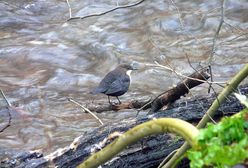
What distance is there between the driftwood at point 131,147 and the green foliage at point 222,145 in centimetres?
184

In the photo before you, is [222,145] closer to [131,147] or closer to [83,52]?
[131,147]

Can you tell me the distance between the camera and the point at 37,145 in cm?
564

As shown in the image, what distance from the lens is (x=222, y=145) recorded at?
0.99 m

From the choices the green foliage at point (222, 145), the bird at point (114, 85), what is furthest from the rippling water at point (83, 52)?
the green foliage at point (222, 145)

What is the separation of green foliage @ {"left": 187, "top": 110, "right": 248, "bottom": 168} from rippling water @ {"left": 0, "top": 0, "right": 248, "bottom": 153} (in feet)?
15.1

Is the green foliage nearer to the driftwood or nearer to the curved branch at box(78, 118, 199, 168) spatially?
the curved branch at box(78, 118, 199, 168)

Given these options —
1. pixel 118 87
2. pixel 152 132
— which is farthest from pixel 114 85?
pixel 152 132

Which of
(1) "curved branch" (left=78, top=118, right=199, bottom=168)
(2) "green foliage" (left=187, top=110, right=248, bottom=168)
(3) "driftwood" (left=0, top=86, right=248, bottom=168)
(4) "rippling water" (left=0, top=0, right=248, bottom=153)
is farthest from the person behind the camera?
(4) "rippling water" (left=0, top=0, right=248, bottom=153)

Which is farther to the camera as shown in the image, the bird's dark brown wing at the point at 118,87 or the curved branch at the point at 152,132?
the bird's dark brown wing at the point at 118,87

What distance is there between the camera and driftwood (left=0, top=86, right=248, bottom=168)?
2.98 meters

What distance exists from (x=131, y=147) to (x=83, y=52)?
553 centimetres

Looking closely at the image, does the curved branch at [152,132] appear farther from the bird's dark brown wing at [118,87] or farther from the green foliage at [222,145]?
the bird's dark brown wing at [118,87]

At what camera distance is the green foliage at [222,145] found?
3.09 feet

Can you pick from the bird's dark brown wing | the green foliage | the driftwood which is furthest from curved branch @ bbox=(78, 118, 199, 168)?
the bird's dark brown wing
